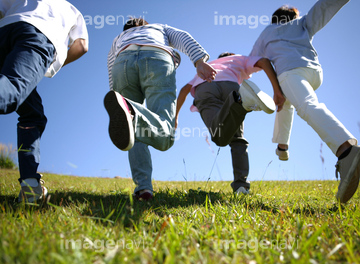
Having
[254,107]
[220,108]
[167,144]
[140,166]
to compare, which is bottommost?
[140,166]

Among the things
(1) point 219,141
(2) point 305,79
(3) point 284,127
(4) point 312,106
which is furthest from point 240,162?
(2) point 305,79

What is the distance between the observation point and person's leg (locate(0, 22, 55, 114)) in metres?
1.86

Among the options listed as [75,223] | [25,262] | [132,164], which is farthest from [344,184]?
[25,262]

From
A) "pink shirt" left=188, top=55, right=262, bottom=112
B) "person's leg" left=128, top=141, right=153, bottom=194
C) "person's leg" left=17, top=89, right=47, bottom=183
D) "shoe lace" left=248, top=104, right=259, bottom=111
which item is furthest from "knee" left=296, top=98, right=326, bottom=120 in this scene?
"person's leg" left=17, top=89, right=47, bottom=183

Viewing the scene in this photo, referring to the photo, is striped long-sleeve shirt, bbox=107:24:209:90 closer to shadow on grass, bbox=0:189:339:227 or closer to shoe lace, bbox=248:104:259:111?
shoe lace, bbox=248:104:259:111

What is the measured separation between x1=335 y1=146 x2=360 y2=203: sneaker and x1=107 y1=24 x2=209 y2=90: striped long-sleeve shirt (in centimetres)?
176

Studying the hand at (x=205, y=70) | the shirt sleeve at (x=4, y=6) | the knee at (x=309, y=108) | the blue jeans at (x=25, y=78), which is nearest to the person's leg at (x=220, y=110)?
the hand at (x=205, y=70)

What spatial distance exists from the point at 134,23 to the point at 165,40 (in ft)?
2.14

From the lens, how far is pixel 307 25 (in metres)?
3.67

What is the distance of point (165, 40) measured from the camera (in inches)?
127

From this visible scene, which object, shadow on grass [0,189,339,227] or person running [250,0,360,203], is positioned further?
person running [250,0,360,203]

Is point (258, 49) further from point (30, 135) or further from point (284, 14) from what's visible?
point (30, 135)

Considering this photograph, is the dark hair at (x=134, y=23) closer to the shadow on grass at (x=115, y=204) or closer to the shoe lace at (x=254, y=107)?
the shoe lace at (x=254, y=107)

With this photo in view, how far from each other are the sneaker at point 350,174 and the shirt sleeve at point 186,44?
176cm
